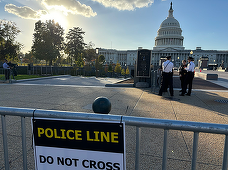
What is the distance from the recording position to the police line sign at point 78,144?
64.5 inches

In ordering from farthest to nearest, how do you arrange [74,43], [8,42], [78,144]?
[74,43] < [8,42] < [78,144]

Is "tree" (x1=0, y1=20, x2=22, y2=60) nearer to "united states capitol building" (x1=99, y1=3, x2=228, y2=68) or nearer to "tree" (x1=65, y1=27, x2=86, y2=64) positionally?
"tree" (x1=65, y1=27, x2=86, y2=64)

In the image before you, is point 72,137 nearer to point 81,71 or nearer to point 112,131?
point 112,131

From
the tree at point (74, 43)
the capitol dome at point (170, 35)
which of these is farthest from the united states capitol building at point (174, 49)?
the tree at point (74, 43)

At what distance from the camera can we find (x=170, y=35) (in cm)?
11962

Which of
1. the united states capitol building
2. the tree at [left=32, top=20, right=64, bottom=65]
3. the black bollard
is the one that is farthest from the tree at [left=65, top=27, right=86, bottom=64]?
the black bollard

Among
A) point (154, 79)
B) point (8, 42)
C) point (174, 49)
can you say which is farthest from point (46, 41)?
point (174, 49)

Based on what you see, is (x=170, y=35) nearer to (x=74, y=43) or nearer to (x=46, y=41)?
(x=74, y=43)

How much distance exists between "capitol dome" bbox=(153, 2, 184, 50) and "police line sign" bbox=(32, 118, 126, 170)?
130 m

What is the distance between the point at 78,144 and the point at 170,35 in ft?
427

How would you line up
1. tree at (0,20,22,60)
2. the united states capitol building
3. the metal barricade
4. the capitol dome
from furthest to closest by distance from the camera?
the capitol dome < the united states capitol building < tree at (0,20,22,60) < the metal barricade

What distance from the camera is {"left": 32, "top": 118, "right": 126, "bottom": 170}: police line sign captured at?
5.37 ft

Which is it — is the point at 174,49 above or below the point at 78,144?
above

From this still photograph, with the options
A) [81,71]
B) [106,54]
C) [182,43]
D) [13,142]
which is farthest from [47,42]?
[182,43]
